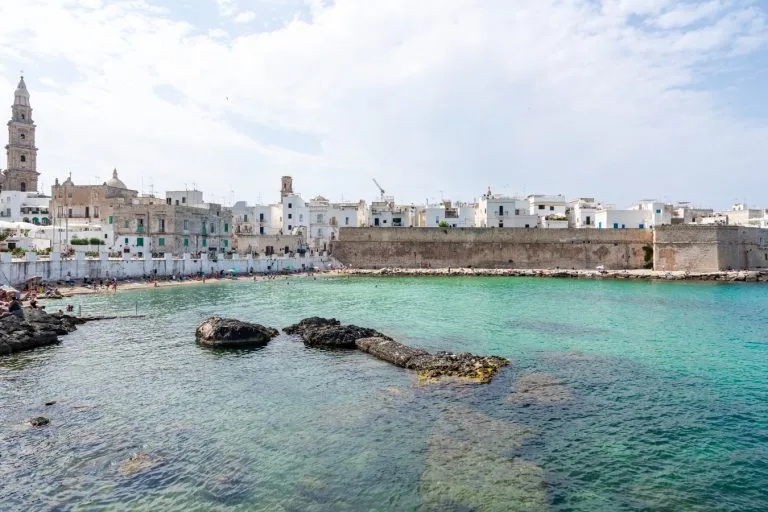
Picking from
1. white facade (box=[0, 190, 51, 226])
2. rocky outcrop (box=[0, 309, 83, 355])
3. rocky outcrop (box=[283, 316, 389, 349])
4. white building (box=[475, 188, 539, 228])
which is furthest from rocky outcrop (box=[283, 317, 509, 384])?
white facade (box=[0, 190, 51, 226])

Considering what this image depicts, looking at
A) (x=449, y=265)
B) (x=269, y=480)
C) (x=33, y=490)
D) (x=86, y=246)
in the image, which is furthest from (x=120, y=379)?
(x=449, y=265)

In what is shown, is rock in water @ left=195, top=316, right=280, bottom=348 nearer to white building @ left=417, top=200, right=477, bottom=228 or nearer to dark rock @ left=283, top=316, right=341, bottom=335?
dark rock @ left=283, top=316, right=341, bottom=335

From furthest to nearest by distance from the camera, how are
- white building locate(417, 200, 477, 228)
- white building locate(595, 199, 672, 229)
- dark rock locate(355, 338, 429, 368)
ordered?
white building locate(417, 200, 477, 228), white building locate(595, 199, 672, 229), dark rock locate(355, 338, 429, 368)

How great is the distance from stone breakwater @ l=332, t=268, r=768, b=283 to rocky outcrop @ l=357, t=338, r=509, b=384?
34420 millimetres

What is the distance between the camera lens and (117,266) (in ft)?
114

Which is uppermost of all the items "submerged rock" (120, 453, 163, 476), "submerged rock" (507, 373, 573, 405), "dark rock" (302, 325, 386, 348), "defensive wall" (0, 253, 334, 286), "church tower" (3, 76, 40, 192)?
"church tower" (3, 76, 40, 192)

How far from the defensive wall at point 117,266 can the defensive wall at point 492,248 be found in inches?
351

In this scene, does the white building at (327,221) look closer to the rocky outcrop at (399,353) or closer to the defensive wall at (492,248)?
the defensive wall at (492,248)

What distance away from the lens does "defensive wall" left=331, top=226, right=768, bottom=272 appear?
47188mm

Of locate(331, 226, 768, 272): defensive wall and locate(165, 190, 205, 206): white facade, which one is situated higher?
locate(165, 190, 205, 206): white facade

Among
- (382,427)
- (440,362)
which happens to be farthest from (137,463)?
(440,362)

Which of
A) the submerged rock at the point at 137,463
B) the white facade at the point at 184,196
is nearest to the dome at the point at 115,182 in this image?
the white facade at the point at 184,196

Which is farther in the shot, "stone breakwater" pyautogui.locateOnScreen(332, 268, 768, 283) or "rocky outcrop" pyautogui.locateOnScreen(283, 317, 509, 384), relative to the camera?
"stone breakwater" pyautogui.locateOnScreen(332, 268, 768, 283)

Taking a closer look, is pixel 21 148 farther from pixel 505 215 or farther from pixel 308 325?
pixel 308 325
